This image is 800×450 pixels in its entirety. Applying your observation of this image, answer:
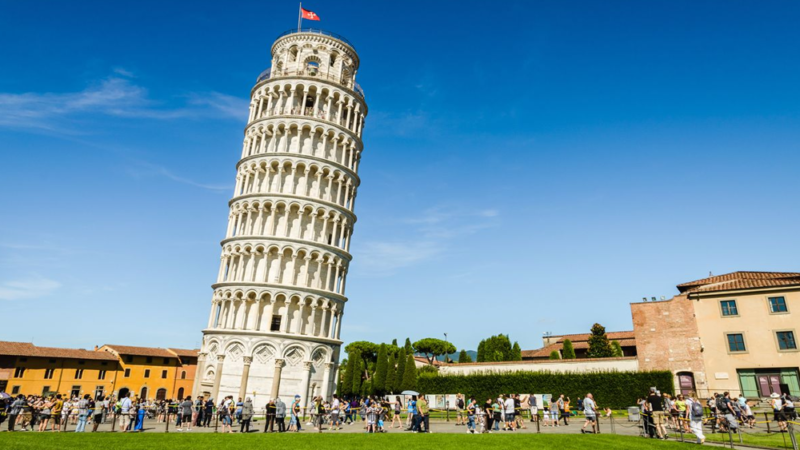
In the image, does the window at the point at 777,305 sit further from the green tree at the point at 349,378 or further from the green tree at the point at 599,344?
the green tree at the point at 349,378

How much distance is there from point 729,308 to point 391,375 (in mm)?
44918

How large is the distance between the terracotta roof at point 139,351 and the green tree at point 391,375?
38130 millimetres

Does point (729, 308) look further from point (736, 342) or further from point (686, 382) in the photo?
point (686, 382)

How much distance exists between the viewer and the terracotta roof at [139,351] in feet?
249

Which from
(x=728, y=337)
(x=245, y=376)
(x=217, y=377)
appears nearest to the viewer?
(x=728, y=337)

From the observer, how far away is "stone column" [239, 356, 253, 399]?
3738 cm

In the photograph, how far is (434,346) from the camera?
103562mm

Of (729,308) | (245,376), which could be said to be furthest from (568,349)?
(245,376)

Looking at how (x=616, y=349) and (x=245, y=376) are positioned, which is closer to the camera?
(x=245, y=376)

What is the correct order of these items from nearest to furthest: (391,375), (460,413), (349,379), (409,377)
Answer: (460,413)
(409,377)
(391,375)
(349,379)

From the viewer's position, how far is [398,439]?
758 inches

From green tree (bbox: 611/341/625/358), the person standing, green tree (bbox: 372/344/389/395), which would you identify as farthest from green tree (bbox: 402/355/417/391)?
the person standing

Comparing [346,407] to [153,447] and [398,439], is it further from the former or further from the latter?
[153,447]

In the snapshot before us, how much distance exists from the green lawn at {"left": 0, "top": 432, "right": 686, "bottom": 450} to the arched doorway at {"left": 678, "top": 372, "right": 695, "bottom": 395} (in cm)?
2149
